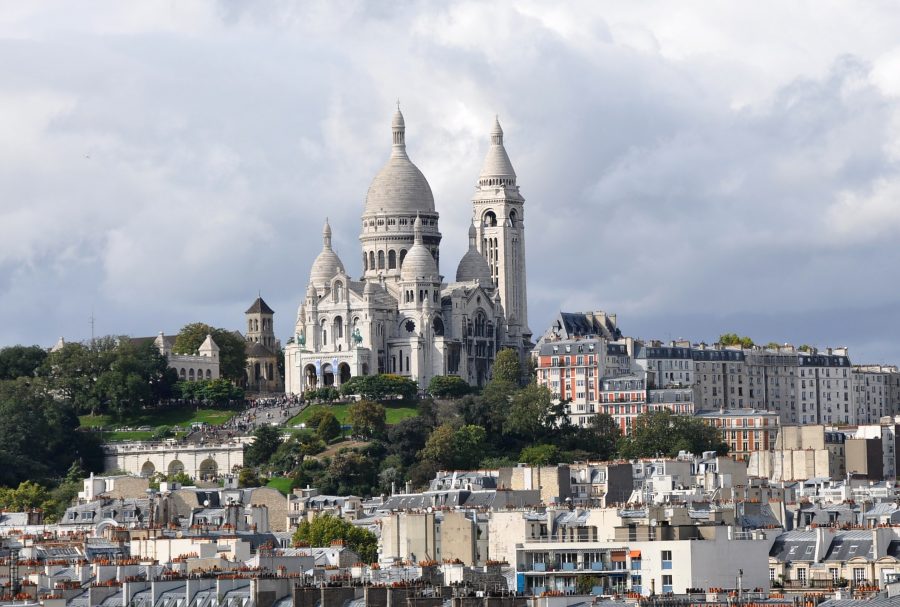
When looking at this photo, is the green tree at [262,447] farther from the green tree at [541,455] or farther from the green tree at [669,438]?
the green tree at [669,438]

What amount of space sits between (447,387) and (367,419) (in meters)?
15.5

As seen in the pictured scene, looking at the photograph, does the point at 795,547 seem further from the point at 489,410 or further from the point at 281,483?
the point at 489,410

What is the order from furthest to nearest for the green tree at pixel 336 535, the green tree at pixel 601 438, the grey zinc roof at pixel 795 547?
1. the green tree at pixel 601 438
2. the green tree at pixel 336 535
3. the grey zinc roof at pixel 795 547

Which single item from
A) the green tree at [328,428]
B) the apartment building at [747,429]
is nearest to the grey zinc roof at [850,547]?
the green tree at [328,428]

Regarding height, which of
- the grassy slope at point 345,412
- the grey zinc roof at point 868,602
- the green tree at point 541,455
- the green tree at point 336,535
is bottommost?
the grey zinc roof at point 868,602

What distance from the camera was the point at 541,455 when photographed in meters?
172

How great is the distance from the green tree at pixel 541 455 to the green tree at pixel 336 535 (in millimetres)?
54519

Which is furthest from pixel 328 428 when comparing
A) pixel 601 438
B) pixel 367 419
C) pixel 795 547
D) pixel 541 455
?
pixel 795 547

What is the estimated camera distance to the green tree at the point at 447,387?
19788 centimetres

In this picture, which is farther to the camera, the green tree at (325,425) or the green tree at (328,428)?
the green tree at (325,425)

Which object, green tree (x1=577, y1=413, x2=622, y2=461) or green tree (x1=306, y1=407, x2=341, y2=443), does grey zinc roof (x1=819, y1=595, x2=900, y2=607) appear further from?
green tree (x1=306, y1=407, x2=341, y2=443)

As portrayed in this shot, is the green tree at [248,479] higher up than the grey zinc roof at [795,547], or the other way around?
the green tree at [248,479]

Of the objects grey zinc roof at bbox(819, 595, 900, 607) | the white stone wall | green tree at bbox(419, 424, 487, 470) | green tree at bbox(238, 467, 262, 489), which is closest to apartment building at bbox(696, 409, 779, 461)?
green tree at bbox(419, 424, 487, 470)

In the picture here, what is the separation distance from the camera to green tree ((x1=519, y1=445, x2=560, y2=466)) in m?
169
